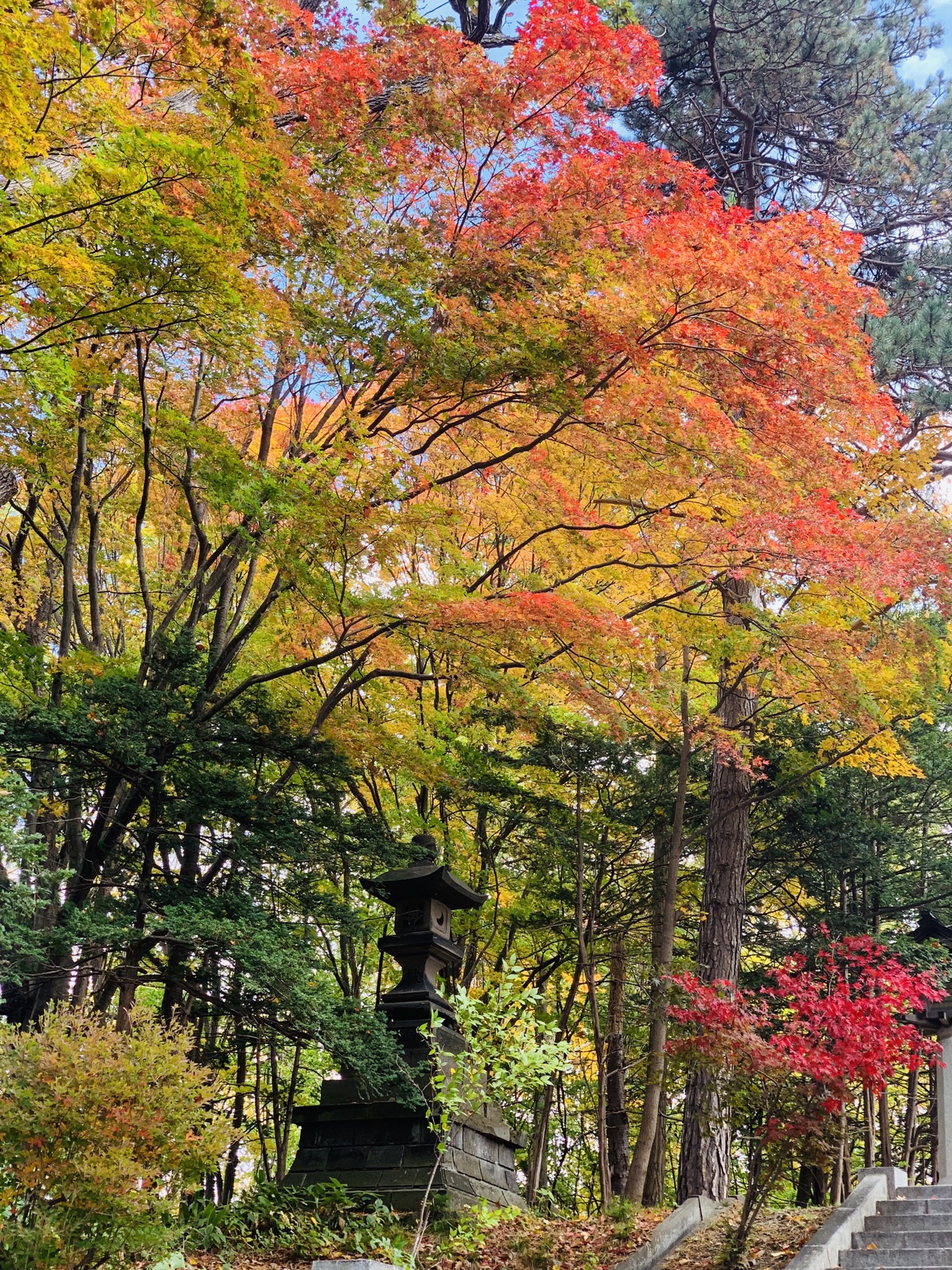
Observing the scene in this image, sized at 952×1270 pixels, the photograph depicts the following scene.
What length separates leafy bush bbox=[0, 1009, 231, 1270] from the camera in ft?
17.3

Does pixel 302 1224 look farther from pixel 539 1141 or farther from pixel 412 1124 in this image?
pixel 539 1141

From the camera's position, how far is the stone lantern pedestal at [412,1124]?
8125 millimetres

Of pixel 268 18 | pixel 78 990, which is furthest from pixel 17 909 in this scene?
pixel 268 18

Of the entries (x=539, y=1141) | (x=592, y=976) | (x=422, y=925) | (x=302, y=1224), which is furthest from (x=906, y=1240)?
(x=539, y=1141)

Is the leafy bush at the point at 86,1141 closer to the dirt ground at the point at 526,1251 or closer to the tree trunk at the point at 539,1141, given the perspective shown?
the dirt ground at the point at 526,1251

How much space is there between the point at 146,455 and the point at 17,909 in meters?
3.56

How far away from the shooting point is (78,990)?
11531mm

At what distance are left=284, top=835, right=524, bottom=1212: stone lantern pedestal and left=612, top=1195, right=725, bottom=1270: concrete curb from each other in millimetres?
1381

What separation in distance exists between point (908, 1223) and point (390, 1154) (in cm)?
375

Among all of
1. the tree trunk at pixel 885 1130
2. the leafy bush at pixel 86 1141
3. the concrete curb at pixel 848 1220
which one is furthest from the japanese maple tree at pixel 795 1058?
the tree trunk at pixel 885 1130

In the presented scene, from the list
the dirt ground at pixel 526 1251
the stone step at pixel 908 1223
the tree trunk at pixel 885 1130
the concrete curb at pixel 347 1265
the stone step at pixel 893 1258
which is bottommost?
the dirt ground at pixel 526 1251

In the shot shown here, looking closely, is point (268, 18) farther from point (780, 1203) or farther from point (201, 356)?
point (780, 1203)

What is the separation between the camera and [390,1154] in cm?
827

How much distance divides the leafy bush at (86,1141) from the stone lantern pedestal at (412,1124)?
8.97 feet
